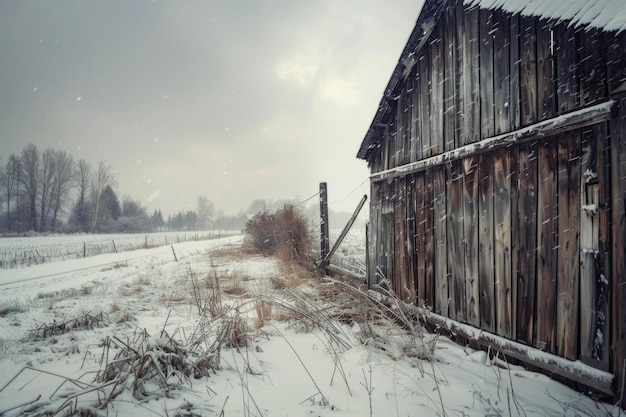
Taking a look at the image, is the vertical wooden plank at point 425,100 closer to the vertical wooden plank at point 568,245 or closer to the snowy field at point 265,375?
the vertical wooden plank at point 568,245

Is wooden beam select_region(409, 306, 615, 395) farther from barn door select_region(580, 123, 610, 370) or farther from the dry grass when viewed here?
the dry grass

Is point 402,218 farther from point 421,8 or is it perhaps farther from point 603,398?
point 421,8

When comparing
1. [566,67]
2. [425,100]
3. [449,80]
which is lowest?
[566,67]

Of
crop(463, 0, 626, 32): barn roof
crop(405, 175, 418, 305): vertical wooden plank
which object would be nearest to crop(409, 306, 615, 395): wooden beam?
crop(405, 175, 418, 305): vertical wooden plank

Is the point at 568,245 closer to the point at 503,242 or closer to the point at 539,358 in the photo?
the point at 503,242

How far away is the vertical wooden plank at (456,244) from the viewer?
3.82 m

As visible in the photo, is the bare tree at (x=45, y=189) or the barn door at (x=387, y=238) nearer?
the barn door at (x=387, y=238)

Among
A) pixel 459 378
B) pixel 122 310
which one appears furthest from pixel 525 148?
pixel 122 310

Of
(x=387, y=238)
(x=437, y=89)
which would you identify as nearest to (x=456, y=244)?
(x=387, y=238)

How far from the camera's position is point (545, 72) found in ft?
9.44

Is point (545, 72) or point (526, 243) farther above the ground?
point (545, 72)

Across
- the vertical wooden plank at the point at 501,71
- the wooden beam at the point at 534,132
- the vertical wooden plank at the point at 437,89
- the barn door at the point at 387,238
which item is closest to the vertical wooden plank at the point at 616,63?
the wooden beam at the point at 534,132

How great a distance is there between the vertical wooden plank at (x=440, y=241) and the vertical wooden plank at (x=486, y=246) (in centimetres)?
57

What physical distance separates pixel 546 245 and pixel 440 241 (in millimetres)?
1442
